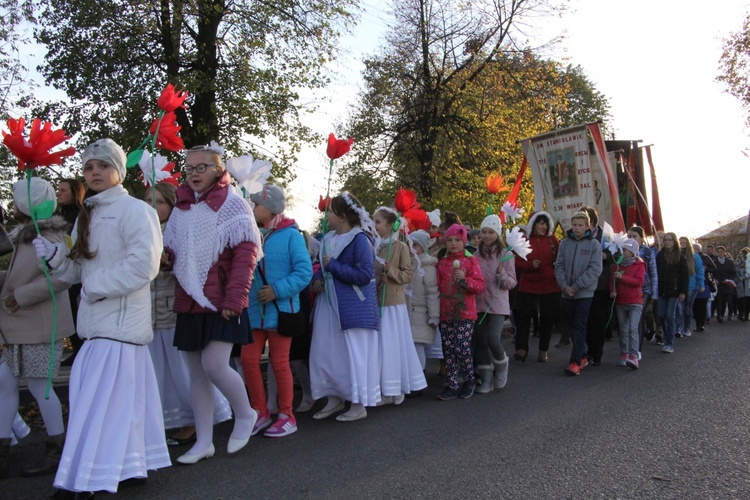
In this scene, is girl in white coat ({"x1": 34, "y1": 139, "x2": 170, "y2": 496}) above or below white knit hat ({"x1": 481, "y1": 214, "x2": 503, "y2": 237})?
below

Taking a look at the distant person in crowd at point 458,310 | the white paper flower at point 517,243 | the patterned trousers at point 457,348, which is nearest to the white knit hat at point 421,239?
the distant person in crowd at point 458,310

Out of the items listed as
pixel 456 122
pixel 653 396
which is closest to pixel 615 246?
pixel 653 396

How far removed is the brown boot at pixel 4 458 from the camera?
163 inches

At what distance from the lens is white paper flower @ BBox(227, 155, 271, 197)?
495 centimetres

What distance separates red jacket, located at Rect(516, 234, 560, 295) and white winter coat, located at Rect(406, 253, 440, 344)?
8.25 feet

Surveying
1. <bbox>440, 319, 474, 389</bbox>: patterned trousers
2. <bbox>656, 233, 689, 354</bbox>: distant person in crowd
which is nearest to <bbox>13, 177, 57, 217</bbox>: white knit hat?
<bbox>440, 319, 474, 389</bbox>: patterned trousers

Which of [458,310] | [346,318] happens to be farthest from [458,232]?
[346,318]

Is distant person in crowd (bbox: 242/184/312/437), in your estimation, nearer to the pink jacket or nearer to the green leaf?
the green leaf

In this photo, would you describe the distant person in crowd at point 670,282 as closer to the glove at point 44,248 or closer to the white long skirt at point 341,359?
the white long skirt at point 341,359

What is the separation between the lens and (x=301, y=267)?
502cm

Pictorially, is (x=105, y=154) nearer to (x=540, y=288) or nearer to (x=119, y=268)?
(x=119, y=268)

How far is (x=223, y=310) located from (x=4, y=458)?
1.68 metres

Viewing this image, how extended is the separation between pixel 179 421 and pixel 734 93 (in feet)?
89.6

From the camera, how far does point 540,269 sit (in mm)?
8914
